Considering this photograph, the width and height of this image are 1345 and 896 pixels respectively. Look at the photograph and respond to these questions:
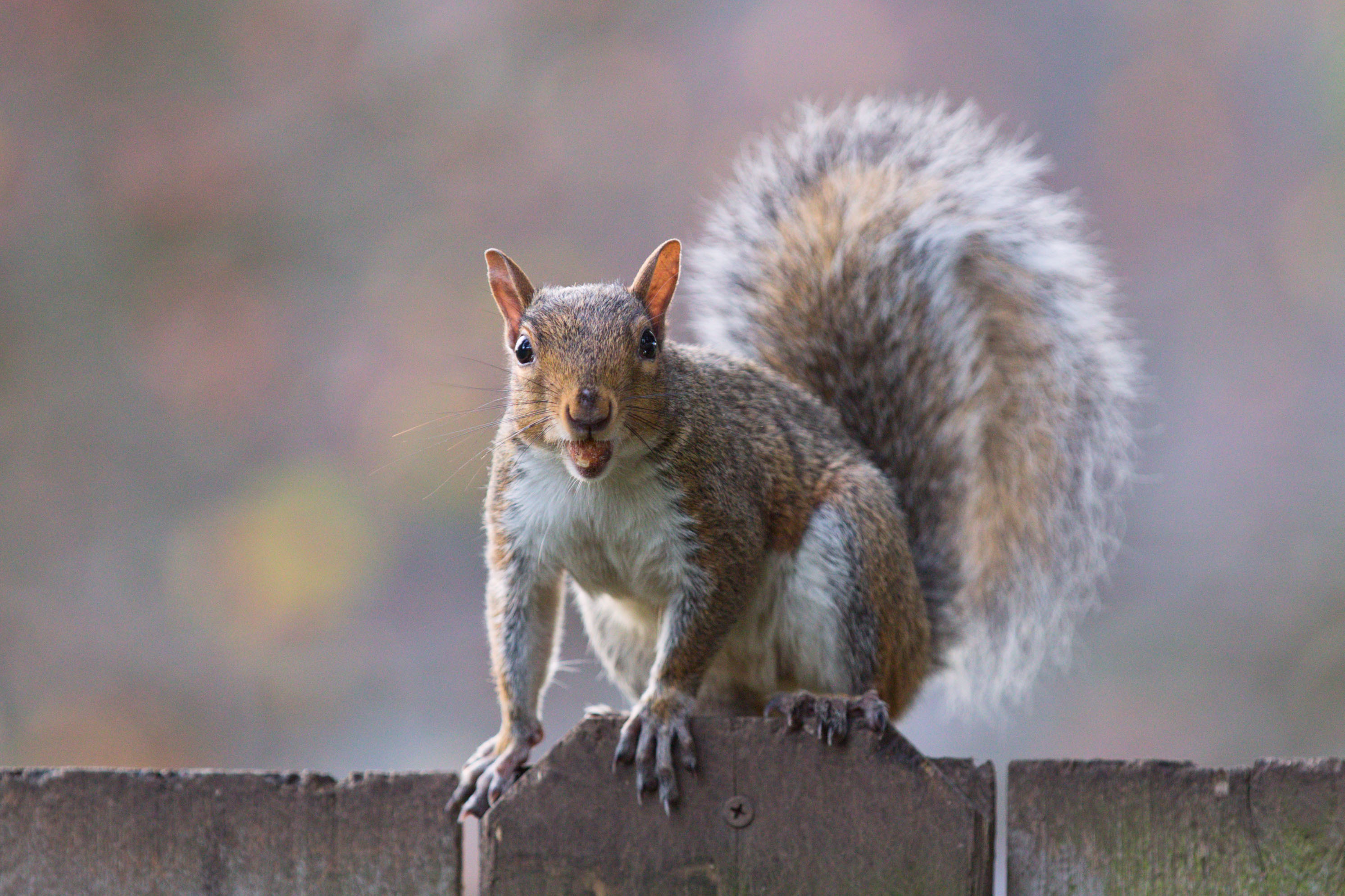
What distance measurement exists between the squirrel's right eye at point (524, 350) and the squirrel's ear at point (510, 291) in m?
0.01

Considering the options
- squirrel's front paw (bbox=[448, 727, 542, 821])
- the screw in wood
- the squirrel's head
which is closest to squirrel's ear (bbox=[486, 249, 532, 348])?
the squirrel's head

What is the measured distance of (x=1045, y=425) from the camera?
59.7 inches

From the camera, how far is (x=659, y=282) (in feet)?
3.48

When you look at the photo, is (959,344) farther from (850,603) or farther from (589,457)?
(589,457)

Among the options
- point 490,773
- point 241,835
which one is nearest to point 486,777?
point 490,773

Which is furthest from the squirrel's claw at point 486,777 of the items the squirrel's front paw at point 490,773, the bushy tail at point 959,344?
the bushy tail at point 959,344

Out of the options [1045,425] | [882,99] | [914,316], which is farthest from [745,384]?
[882,99]

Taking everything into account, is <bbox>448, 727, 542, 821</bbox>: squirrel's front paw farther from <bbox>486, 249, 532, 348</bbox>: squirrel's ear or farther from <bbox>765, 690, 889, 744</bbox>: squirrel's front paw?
<bbox>486, 249, 532, 348</bbox>: squirrel's ear

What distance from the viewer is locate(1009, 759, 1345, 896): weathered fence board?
774 millimetres

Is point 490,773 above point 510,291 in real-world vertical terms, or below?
below

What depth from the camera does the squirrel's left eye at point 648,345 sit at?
1.03 meters

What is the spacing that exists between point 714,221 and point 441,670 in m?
1.49

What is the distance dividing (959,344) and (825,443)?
0.72 ft

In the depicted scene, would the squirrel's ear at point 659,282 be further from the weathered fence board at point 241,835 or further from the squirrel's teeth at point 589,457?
the weathered fence board at point 241,835
